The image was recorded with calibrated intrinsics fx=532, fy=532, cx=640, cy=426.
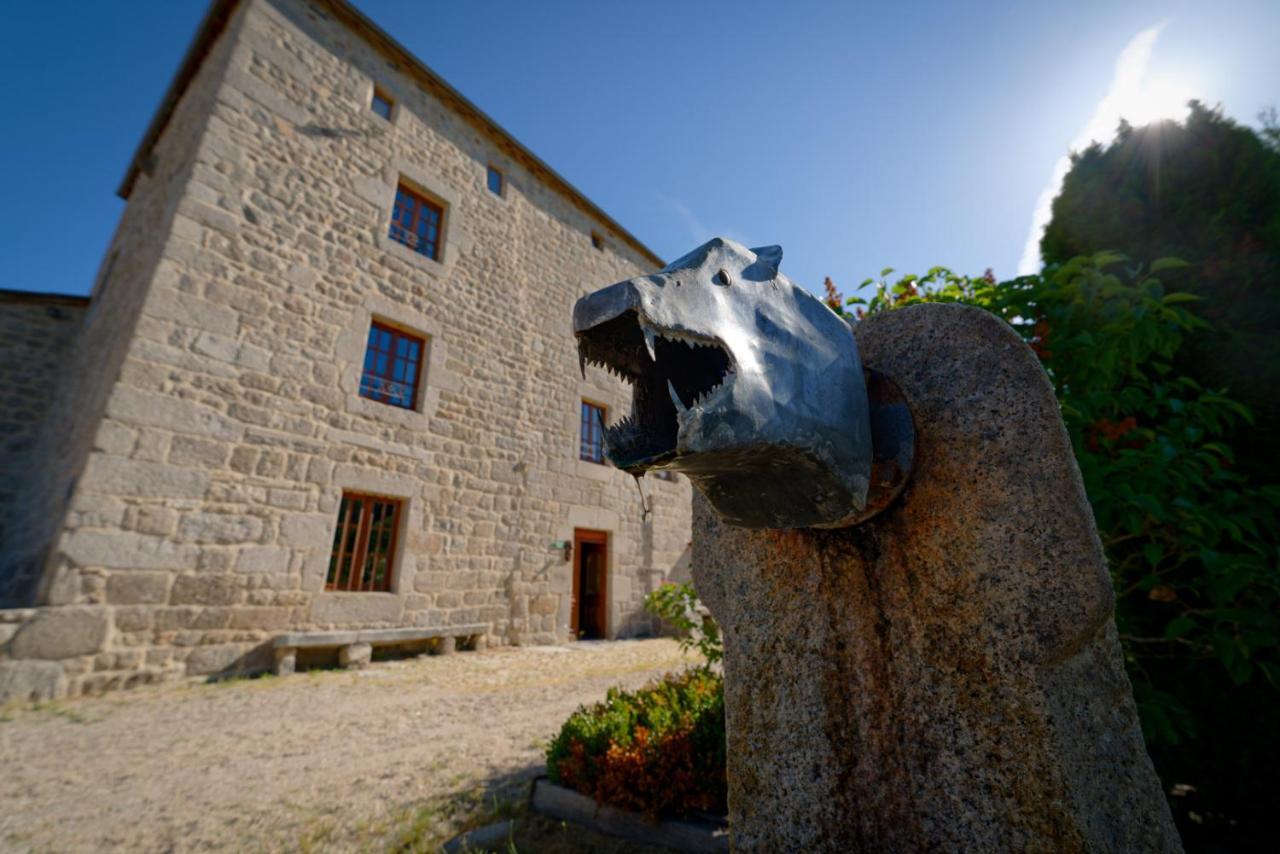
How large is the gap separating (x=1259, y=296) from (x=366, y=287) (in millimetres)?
8382

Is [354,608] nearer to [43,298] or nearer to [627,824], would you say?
[627,824]

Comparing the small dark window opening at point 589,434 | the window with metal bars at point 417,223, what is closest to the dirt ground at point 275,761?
the small dark window opening at point 589,434

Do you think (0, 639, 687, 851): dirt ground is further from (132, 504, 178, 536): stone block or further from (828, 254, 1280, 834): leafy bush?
(828, 254, 1280, 834): leafy bush

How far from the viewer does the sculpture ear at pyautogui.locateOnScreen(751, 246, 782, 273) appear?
43.1 inches

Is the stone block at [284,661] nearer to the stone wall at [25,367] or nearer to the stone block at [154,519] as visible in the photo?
the stone block at [154,519]

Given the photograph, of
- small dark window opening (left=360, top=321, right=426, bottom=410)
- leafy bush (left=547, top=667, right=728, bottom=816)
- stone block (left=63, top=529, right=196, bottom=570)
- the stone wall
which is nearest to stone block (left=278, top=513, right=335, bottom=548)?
stone block (left=63, top=529, right=196, bottom=570)

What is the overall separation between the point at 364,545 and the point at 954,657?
23.1 feet

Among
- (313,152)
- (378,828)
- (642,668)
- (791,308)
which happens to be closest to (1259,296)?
(791,308)

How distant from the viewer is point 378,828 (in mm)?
2482

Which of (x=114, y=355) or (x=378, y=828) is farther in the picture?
(x=114, y=355)

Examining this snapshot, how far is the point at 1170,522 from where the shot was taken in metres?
2.17

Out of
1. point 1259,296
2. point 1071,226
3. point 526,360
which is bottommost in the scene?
point 1259,296

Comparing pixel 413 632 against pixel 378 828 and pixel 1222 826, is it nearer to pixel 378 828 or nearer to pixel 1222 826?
pixel 378 828

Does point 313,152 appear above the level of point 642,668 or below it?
above
